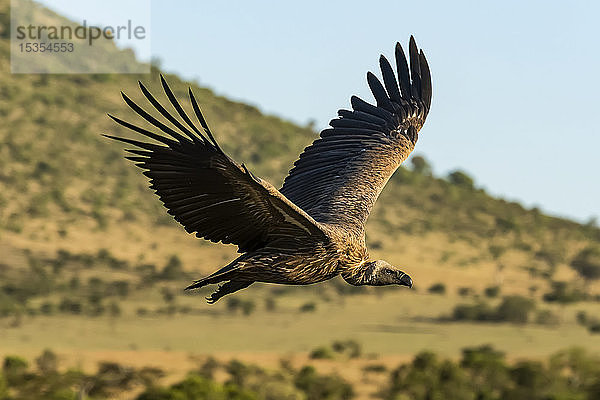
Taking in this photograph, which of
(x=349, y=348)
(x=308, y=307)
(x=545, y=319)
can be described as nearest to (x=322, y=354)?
(x=349, y=348)

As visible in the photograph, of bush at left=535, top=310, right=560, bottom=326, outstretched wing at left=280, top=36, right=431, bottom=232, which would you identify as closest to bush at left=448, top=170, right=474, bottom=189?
bush at left=535, top=310, right=560, bottom=326

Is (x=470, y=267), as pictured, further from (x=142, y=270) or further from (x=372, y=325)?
(x=142, y=270)

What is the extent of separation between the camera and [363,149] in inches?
671

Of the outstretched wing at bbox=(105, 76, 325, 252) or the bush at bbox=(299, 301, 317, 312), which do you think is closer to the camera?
the outstretched wing at bbox=(105, 76, 325, 252)

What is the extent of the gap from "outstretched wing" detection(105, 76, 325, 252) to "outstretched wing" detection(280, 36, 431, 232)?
188 cm

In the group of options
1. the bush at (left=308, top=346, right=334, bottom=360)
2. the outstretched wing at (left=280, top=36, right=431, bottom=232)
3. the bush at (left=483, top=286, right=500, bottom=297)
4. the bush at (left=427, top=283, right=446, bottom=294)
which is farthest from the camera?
the bush at (left=483, top=286, right=500, bottom=297)

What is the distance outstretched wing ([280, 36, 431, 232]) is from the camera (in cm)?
1496

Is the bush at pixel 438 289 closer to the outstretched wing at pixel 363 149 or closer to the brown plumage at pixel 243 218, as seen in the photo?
the outstretched wing at pixel 363 149

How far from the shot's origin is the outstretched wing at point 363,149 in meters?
15.0

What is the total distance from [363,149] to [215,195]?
5.73 metres

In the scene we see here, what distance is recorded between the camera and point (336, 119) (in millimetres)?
17875

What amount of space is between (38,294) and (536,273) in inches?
2282

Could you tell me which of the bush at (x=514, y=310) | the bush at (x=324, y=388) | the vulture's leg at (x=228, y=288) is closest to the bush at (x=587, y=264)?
the bush at (x=514, y=310)

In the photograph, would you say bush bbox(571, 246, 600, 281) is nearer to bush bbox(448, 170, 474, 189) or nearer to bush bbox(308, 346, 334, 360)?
bush bbox(448, 170, 474, 189)
